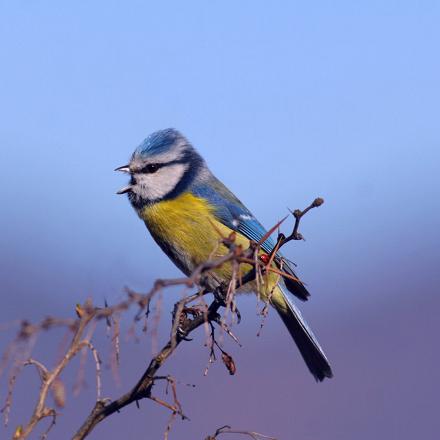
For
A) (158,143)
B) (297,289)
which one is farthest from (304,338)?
(158,143)

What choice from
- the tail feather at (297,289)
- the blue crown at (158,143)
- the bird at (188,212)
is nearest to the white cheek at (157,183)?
the bird at (188,212)

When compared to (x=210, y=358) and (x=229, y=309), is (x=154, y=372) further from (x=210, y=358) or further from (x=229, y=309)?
(x=210, y=358)

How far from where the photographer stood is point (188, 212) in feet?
13.7

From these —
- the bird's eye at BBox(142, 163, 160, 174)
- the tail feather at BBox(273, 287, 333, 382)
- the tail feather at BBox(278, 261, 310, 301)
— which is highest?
the bird's eye at BBox(142, 163, 160, 174)

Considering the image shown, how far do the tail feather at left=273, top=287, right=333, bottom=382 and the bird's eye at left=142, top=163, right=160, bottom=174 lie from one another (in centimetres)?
107

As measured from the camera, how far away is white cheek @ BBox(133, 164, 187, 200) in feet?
14.2

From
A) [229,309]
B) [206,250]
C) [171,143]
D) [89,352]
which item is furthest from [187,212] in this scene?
[89,352]

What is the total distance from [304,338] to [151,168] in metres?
1.40

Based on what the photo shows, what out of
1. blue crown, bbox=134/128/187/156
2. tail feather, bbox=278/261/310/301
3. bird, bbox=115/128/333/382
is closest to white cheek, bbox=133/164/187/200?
bird, bbox=115/128/333/382

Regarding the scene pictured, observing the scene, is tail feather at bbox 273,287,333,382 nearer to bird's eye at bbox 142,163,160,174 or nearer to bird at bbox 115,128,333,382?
bird at bbox 115,128,333,382

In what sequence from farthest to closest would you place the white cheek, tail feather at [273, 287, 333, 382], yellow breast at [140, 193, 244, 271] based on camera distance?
the white cheek
tail feather at [273, 287, 333, 382]
yellow breast at [140, 193, 244, 271]

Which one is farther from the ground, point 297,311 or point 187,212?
point 187,212

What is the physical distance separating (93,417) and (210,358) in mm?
598

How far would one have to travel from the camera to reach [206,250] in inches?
156
